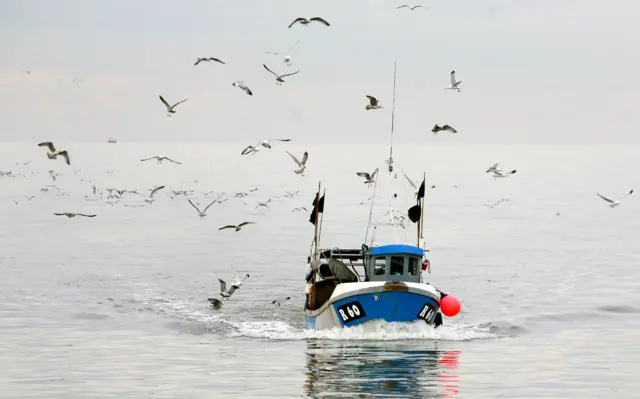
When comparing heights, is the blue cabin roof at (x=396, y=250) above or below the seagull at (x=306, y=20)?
below

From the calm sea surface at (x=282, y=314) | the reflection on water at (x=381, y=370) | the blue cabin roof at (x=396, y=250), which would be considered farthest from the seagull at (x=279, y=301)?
Answer: the reflection on water at (x=381, y=370)

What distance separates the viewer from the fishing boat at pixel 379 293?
123 feet

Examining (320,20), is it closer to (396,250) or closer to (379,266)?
(396,250)

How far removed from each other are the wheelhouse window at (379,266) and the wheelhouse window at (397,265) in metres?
0.26

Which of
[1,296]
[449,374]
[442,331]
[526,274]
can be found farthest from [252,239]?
[449,374]

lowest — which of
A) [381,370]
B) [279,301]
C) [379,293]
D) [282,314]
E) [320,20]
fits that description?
[381,370]

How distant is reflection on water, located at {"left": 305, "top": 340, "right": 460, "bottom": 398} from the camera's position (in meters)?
30.6

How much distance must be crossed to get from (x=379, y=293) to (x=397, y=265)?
1901 millimetres

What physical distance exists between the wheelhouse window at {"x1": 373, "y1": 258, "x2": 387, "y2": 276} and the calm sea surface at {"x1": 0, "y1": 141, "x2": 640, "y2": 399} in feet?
6.69

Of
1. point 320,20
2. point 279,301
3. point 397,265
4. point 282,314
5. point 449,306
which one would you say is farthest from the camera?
point 279,301

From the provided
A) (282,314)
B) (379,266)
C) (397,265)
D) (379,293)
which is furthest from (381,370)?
(282,314)

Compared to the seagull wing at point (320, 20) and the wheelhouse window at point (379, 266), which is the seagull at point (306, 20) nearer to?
the seagull wing at point (320, 20)

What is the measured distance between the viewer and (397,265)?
39031 mm

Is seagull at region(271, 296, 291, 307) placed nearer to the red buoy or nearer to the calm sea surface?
the calm sea surface
